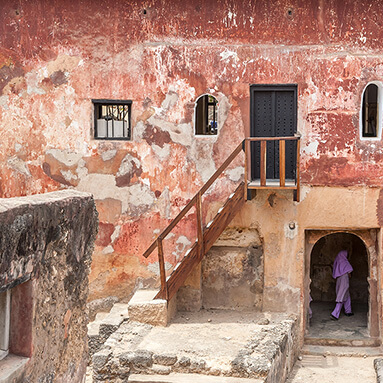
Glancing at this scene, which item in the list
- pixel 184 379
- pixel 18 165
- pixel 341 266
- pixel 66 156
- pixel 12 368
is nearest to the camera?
pixel 12 368

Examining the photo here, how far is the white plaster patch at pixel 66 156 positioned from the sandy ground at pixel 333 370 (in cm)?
598

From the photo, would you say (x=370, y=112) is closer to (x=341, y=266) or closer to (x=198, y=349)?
(x=341, y=266)

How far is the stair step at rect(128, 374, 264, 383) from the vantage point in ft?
29.6

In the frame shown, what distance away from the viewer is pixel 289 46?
12.1 m

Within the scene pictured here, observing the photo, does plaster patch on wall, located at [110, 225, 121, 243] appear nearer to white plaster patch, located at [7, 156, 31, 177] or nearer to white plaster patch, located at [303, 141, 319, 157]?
white plaster patch, located at [7, 156, 31, 177]

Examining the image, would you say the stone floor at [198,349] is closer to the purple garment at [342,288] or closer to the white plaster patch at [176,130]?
the purple garment at [342,288]

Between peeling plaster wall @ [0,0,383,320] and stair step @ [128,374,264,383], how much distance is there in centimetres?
332

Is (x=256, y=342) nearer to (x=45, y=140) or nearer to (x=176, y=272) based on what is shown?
(x=176, y=272)

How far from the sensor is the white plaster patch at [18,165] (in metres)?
12.6

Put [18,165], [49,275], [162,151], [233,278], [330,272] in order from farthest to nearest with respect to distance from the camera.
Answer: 1. [330,272]
2. [233,278]
3. [18,165]
4. [162,151]
5. [49,275]

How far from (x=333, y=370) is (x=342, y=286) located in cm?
349

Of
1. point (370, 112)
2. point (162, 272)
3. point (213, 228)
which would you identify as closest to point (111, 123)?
point (213, 228)

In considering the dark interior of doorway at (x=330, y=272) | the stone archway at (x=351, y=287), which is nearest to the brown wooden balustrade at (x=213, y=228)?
the stone archway at (x=351, y=287)

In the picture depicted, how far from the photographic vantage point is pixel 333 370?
37.5 ft
